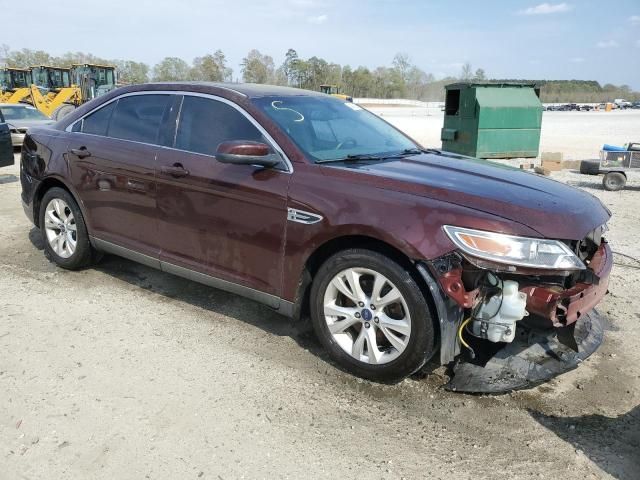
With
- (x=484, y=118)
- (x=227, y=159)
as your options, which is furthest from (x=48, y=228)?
(x=484, y=118)

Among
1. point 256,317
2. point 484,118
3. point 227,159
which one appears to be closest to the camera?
point 227,159

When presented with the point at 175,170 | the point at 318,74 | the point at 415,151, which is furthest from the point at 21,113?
the point at 318,74

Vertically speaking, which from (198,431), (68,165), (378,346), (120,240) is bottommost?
(198,431)

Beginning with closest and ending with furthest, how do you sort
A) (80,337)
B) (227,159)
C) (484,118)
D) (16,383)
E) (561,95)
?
(16,383) < (227,159) < (80,337) < (484,118) < (561,95)

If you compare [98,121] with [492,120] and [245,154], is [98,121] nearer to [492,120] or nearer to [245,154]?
[245,154]

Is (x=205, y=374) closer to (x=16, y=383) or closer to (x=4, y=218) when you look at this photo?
(x=16, y=383)

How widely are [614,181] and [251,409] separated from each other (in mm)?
9265

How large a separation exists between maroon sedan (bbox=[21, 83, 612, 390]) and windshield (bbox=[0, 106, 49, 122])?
12.6 m

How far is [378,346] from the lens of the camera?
3.31 meters

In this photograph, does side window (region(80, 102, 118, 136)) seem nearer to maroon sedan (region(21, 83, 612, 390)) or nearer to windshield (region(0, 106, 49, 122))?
maroon sedan (region(21, 83, 612, 390))

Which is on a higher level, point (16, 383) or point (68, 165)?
point (68, 165)

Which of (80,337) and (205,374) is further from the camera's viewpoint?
(80,337)

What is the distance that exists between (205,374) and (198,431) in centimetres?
59

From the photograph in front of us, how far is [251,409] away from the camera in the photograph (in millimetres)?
3021
